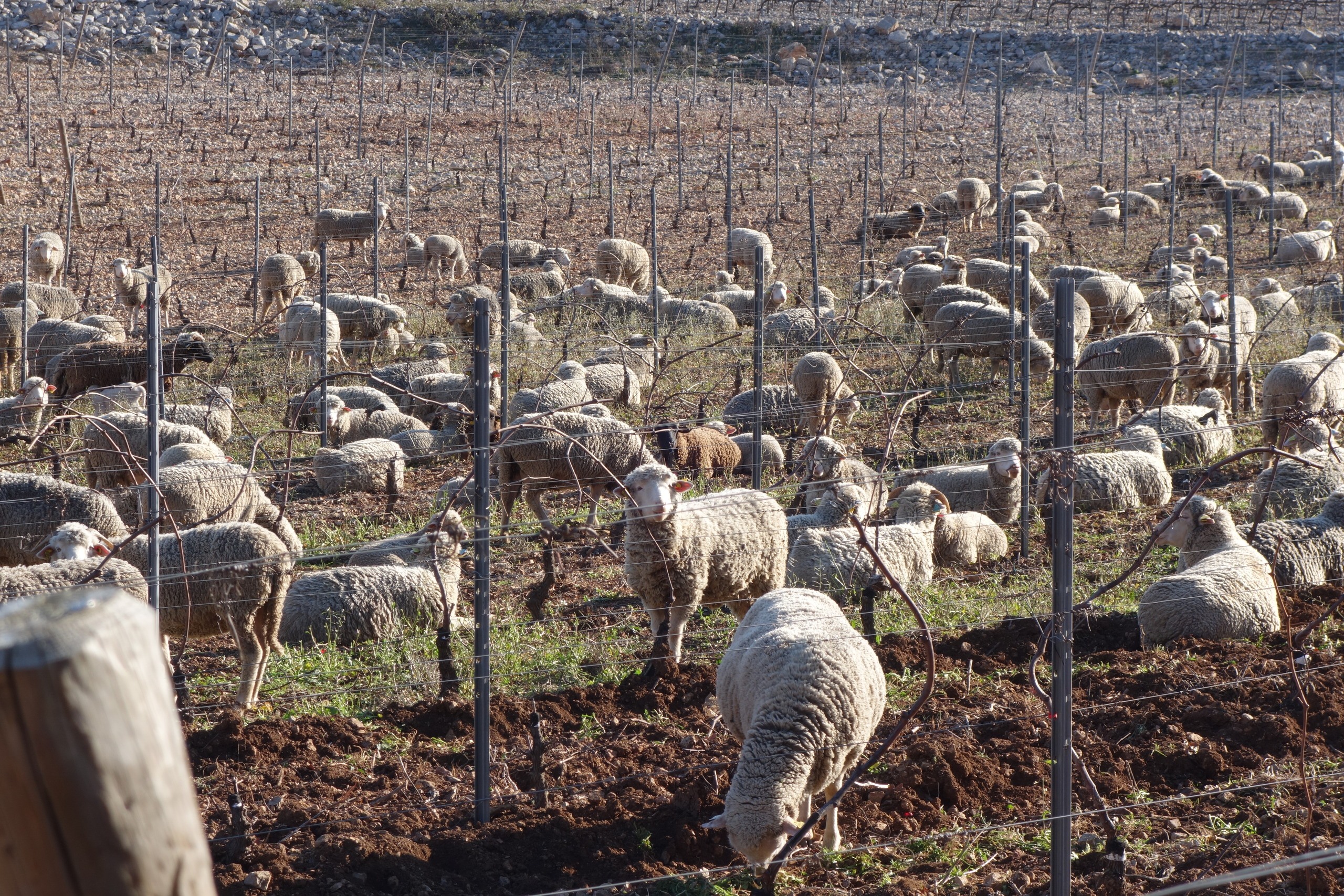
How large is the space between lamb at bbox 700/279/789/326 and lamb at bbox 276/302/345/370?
5299 millimetres

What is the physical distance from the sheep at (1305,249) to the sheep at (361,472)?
53.3 ft

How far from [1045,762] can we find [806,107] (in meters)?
33.9

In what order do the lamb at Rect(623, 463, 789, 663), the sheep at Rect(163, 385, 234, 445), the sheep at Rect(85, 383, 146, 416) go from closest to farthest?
the lamb at Rect(623, 463, 789, 663), the sheep at Rect(163, 385, 234, 445), the sheep at Rect(85, 383, 146, 416)

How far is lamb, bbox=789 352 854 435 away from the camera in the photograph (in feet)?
41.1

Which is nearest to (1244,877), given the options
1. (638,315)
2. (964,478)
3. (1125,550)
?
(1125,550)

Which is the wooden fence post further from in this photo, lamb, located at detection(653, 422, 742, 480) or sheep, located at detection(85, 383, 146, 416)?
sheep, located at detection(85, 383, 146, 416)

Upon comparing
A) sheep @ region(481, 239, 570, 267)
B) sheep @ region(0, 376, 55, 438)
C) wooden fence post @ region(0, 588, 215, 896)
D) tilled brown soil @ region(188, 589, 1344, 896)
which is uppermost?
wooden fence post @ region(0, 588, 215, 896)

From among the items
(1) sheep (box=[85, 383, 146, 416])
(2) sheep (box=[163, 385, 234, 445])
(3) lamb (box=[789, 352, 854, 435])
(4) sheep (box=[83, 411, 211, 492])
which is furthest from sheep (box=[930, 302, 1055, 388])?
(1) sheep (box=[85, 383, 146, 416])

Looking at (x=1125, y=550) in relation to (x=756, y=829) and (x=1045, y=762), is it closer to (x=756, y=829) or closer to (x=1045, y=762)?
(x=1045, y=762)

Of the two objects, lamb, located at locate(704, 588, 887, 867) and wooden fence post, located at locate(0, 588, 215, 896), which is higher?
wooden fence post, located at locate(0, 588, 215, 896)

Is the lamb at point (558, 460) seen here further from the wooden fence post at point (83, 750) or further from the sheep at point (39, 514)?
the wooden fence post at point (83, 750)

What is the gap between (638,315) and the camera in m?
17.3

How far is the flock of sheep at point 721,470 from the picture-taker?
5.42 meters

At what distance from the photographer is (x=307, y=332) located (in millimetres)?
15055
